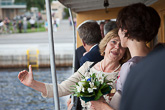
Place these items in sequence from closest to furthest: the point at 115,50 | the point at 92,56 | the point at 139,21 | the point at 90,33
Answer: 1. the point at 139,21
2. the point at 115,50
3. the point at 92,56
4. the point at 90,33

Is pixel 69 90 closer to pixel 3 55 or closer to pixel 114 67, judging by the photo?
pixel 114 67

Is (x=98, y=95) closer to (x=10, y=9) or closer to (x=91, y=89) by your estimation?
(x=91, y=89)

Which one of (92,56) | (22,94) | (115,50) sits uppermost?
(115,50)

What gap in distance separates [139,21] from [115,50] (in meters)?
0.74

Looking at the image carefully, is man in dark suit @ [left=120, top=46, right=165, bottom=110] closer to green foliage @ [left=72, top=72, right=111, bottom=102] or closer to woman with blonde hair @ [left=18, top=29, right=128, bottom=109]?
green foliage @ [left=72, top=72, right=111, bottom=102]

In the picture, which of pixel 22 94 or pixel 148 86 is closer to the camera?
pixel 148 86

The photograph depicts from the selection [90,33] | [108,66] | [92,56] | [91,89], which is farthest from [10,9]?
[91,89]

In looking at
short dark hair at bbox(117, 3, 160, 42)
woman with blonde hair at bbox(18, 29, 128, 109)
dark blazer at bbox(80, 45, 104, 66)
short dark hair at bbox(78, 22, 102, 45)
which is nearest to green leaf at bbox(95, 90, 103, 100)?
short dark hair at bbox(117, 3, 160, 42)

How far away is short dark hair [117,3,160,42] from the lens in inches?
68.2

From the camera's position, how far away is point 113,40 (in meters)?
2.50

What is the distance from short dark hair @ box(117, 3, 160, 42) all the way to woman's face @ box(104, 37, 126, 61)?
661 mm

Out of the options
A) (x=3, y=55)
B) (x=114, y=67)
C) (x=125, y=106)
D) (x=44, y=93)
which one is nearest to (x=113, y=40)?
(x=114, y=67)

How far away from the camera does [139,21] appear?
173 centimetres

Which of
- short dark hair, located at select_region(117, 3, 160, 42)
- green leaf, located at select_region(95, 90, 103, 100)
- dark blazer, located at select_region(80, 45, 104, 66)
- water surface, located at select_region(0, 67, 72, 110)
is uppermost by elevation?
short dark hair, located at select_region(117, 3, 160, 42)
